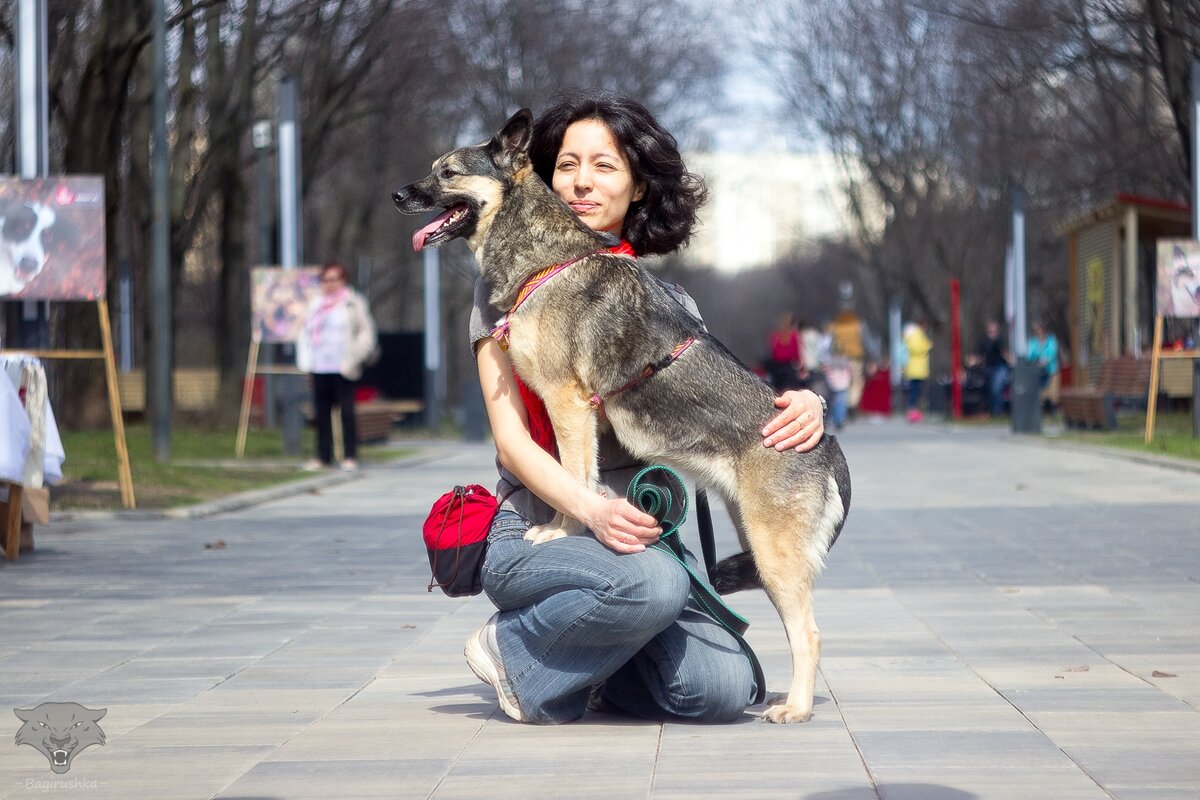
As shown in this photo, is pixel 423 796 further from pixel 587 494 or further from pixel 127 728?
pixel 127 728

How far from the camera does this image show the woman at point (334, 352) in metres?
18.2

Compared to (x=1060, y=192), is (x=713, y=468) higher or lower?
lower

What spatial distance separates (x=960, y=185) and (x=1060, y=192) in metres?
11.4

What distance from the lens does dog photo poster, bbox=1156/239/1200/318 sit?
2083 cm

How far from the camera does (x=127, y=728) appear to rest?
527cm

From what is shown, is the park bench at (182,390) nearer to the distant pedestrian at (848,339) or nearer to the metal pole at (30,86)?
the distant pedestrian at (848,339)

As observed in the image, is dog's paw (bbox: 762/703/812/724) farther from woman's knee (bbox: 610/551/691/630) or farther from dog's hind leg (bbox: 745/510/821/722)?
woman's knee (bbox: 610/551/691/630)

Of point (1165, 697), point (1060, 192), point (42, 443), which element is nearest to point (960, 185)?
point (1060, 192)

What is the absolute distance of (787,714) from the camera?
520 cm

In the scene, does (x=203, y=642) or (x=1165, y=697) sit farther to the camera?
(x=203, y=642)

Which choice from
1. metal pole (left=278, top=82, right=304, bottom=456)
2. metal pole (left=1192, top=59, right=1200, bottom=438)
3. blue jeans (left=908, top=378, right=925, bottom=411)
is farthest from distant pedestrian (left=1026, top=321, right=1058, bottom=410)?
metal pole (left=278, top=82, right=304, bottom=456)

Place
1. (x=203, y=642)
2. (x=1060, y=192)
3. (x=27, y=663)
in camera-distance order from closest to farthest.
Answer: (x=27, y=663) → (x=203, y=642) → (x=1060, y=192)

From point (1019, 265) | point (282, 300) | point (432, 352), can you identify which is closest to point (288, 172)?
point (282, 300)

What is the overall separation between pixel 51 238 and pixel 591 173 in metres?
8.19
